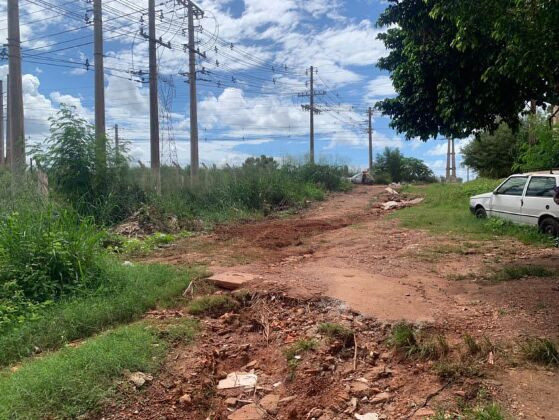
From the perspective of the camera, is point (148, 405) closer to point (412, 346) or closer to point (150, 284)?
point (412, 346)

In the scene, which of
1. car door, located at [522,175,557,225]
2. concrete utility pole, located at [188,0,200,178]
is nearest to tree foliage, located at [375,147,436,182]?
concrete utility pole, located at [188,0,200,178]

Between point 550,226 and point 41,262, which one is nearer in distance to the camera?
point 41,262

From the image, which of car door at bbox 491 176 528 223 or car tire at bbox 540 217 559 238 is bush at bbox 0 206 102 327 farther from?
car door at bbox 491 176 528 223

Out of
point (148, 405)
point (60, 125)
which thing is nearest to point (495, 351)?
point (148, 405)

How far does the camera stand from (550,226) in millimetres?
10766

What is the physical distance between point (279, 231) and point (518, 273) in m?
6.85

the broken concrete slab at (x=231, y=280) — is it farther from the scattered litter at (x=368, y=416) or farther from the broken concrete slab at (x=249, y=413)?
the scattered litter at (x=368, y=416)

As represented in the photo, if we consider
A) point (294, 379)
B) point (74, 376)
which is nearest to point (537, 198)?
point (294, 379)

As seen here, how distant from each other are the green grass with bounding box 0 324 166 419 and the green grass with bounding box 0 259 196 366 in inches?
18.3

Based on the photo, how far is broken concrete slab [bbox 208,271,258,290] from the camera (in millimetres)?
6797

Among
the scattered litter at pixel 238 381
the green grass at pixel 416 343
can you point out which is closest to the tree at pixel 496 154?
the green grass at pixel 416 343

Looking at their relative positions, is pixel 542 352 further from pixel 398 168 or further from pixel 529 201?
pixel 398 168

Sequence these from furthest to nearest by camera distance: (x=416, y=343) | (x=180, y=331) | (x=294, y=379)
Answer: (x=180, y=331), (x=416, y=343), (x=294, y=379)

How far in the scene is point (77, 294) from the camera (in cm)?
617
